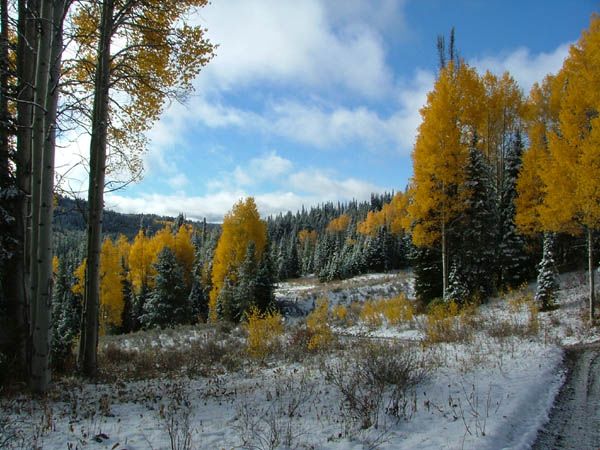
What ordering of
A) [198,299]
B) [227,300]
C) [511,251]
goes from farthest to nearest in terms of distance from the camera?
[198,299] < [227,300] < [511,251]

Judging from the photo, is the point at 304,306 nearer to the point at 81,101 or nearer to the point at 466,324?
the point at 466,324

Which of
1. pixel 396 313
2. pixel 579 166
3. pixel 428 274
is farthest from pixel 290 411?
pixel 428 274

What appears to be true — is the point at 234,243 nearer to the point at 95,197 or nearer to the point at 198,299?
the point at 198,299

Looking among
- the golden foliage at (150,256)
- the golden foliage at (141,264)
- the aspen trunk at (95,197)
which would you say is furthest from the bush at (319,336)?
the golden foliage at (141,264)

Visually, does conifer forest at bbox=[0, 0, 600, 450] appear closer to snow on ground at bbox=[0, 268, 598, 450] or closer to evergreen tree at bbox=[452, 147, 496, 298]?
snow on ground at bbox=[0, 268, 598, 450]

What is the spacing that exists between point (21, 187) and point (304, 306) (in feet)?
86.8

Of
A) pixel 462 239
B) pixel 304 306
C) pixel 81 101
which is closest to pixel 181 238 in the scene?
pixel 304 306

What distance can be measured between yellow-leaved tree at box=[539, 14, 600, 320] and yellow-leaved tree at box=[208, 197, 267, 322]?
20624mm

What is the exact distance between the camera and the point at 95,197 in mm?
6715

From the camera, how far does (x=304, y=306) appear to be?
102 ft

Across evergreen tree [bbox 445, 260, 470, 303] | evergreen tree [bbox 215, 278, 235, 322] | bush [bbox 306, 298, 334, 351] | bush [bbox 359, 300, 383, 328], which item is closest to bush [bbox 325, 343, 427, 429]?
bush [bbox 306, 298, 334, 351]

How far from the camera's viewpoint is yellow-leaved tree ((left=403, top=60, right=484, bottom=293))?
54.7ft

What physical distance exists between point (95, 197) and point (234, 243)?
79.0 feet

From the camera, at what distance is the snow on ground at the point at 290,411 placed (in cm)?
393
